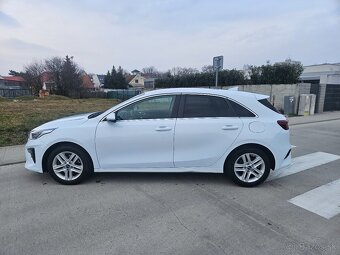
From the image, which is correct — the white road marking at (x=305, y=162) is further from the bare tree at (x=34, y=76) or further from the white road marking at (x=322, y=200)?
the bare tree at (x=34, y=76)

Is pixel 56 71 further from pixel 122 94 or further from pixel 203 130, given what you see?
pixel 203 130

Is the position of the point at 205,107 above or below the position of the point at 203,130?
above

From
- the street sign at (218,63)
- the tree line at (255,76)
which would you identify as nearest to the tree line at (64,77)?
the tree line at (255,76)

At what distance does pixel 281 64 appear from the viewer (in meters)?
17.2

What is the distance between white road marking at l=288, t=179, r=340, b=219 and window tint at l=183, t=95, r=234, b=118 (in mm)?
1626

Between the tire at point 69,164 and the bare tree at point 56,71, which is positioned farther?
the bare tree at point 56,71

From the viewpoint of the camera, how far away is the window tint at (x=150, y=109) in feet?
14.6

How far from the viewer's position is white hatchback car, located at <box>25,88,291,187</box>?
4.34 meters

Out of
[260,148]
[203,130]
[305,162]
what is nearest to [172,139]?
[203,130]

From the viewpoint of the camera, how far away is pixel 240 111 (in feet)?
14.6

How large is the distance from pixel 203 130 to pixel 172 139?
1.66ft

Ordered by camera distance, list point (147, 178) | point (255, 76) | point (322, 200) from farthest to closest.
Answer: point (255, 76) → point (147, 178) → point (322, 200)

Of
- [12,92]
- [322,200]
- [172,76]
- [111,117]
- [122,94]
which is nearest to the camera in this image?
[322,200]

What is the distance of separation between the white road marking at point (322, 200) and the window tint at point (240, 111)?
4.68ft
